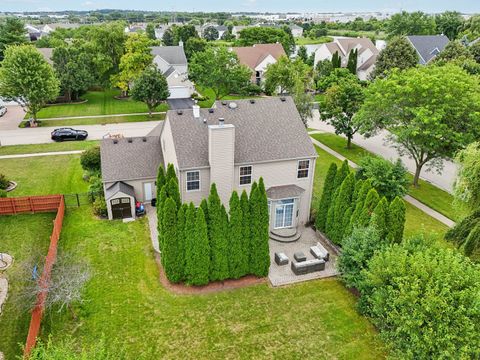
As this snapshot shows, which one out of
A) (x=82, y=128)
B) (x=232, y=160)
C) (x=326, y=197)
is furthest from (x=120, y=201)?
(x=82, y=128)

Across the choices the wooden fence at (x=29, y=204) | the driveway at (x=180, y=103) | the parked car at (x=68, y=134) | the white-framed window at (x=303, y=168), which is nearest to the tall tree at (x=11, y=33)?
the driveway at (x=180, y=103)

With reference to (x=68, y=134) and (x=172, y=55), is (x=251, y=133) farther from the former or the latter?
(x=172, y=55)

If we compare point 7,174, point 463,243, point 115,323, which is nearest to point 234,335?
point 115,323

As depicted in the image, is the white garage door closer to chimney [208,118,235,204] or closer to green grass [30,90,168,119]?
green grass [30,90,168,119]

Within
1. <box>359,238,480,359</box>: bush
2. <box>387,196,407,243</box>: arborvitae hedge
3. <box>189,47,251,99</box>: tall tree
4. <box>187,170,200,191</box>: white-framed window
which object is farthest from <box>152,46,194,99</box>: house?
<box>359,238,480,359</box>: bush

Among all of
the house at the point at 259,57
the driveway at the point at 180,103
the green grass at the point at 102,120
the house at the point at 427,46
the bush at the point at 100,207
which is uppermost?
the house at the point at 427,46

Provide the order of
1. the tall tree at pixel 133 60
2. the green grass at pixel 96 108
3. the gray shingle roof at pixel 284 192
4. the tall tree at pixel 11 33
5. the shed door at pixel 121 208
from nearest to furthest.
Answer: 1. the gray shingle roof at pixel 284 192
2. the shed door at pixel 121 208
3. the green grass at pixel 96 108
4. the tall tree at pixel 133 60
5. the tall tree at pixel 11 33

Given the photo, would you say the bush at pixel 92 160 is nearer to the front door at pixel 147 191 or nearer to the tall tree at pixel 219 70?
the front door at pixel 147 191
